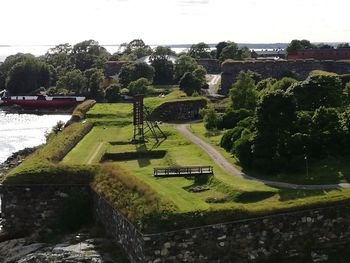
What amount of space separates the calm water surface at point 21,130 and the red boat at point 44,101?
4000 mm

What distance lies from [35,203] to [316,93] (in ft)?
66.9

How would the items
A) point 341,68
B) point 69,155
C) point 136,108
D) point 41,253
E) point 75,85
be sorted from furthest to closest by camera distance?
point 75,85, point 341,68, point 136,108, point 69,155, point 41,253

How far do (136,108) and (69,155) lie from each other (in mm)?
7550

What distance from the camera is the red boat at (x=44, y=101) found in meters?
88.8

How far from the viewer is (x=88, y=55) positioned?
12281 centimetres

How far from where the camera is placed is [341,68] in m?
77.1

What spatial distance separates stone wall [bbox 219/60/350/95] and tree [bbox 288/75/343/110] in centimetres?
3703

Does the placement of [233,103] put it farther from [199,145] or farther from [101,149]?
[101,149]

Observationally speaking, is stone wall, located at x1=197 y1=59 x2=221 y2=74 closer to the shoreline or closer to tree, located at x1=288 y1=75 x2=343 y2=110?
the shoreline

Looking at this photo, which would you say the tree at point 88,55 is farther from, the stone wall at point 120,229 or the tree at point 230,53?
the stone wall at point 120,229

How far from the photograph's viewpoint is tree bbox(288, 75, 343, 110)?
122 feet

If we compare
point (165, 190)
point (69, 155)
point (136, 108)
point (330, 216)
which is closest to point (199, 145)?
point (136, 108)

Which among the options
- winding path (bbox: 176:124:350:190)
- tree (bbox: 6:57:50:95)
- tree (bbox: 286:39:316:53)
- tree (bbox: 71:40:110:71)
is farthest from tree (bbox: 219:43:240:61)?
winding path (bbox: 176:124:350:190)

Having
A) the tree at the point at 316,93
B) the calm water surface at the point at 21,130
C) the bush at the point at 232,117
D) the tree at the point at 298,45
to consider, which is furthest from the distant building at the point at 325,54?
the tree at the point at 316,93
